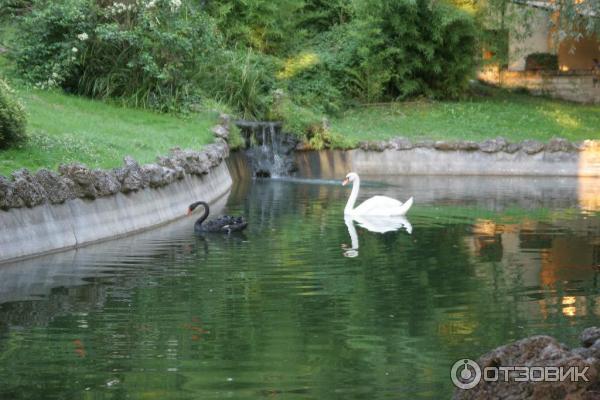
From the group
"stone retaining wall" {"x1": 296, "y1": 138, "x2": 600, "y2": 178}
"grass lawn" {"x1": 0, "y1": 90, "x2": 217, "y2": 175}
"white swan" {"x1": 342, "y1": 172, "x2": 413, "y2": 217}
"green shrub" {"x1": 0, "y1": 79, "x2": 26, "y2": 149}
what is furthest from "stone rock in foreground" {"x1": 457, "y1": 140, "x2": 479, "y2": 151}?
"green shrub" {"x1": 0, "y1": 79, "x2": 26, "y2": 149}

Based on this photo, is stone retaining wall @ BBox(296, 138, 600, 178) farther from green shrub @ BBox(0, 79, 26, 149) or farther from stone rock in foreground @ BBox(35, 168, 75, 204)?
stone rock in foreground @ BBox(35, 168, 75, 204)

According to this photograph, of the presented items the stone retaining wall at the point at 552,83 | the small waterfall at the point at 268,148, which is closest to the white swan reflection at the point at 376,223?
the small waterfall at the point at 268,148

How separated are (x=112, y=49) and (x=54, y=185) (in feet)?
52.5

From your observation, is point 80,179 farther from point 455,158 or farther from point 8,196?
point 455,158

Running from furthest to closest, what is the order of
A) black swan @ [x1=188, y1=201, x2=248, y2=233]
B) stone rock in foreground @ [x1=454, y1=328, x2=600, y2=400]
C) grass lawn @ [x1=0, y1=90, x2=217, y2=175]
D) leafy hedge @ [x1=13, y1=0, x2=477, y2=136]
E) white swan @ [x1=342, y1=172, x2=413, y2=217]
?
leafy hedge @ [x1=13, y1=0, x2=477, y2=136]
white swan @ [x1=342, y1=172, x2=413, y2=217]
grass lawn @ [x1=0, y1=90, x2=217, y2=175]
black swan @ [x1=188, y1=201, x2=248, y2=233]
stone rock in foreground @ [x1=454, y1=328, x2=600, y2=400]

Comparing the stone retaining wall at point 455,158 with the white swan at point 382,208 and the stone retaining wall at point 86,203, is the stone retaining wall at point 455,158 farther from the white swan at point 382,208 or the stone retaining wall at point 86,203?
the white swan at point 382,208

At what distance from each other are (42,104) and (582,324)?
19.5 meters

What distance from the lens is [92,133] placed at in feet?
78.4

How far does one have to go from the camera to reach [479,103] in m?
40.9

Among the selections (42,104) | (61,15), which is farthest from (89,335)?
(61,15)

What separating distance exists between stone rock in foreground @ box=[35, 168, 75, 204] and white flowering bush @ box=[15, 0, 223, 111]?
46.1ft

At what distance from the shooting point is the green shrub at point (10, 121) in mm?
19125

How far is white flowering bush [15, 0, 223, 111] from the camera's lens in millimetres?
31531

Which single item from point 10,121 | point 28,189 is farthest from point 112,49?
point 28,189
